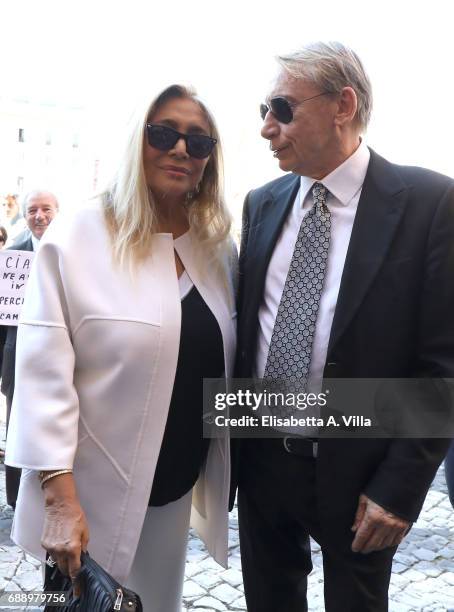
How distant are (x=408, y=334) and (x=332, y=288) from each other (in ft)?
0.93

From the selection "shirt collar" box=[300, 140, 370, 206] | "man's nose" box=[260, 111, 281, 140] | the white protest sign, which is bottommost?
the white protest sign

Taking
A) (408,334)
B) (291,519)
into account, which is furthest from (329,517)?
(408,334)

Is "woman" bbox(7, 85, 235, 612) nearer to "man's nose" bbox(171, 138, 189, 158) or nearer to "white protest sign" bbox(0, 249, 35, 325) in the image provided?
"man's nose" bbox(171, 138, 189, 158)

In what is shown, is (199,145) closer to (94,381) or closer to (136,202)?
(136,202)

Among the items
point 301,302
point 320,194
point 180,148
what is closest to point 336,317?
point 301,302

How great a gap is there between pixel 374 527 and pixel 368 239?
90cm

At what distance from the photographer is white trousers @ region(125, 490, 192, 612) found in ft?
6.77

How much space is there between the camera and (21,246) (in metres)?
4.05

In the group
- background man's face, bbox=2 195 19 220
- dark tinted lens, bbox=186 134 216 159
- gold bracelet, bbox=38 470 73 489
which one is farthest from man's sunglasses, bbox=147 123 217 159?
background man's face, bbox=2 195 19 220

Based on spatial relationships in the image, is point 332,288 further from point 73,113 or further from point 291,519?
point 73,113

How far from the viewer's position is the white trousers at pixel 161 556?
6.77 ft

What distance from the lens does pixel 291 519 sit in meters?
2.17

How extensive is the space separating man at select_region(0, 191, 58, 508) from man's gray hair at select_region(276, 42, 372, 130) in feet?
7.74

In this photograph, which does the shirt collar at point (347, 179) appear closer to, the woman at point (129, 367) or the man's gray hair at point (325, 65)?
the man's gray hair at point (325, 65)
